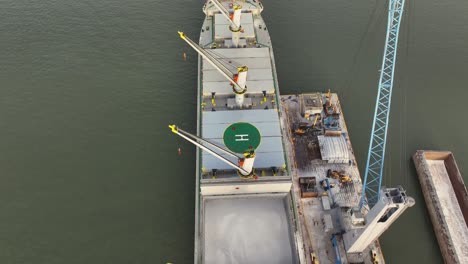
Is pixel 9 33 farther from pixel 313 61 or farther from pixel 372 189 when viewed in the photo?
pixel 372 189

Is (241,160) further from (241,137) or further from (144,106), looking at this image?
(144,106)

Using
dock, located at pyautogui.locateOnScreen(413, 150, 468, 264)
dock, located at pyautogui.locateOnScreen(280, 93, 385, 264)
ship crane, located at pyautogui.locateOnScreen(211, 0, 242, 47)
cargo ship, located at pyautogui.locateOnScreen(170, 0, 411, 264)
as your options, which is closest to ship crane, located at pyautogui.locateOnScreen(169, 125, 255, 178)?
cargo ship, located at pyautogui.locateOnScreen(170, 0, 411, 264)

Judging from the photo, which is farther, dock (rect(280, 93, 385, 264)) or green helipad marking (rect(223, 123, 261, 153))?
dock (rect(280, 93, 385, 264))

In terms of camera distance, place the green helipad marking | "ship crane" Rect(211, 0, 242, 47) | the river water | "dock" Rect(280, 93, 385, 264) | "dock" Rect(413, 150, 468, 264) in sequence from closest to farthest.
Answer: the green helipad marking → "dock" Rect(280, 93, 385, 264) → "dock" Rect(413, 150, 468, 264) → the river water → "ship crane" Rect(211, 0, 242, 47)

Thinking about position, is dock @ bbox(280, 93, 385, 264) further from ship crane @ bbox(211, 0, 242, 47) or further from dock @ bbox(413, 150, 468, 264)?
ship crane @ bbox(211, 0, 242, 47)

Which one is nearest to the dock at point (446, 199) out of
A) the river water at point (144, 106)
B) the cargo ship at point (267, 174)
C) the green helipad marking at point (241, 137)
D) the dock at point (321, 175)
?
the river water at point (144, 106)
